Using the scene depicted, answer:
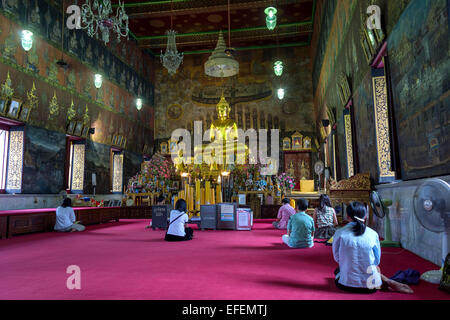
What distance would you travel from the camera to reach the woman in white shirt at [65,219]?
317 inches

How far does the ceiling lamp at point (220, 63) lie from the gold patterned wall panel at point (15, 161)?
256 inches

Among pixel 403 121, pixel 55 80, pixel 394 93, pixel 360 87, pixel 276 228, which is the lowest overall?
pixel 276 228

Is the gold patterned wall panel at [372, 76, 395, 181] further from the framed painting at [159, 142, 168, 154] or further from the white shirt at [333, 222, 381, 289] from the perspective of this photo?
the framed painting at [159, 142, 168, 154]

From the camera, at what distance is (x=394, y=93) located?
503cm

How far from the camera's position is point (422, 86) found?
13.2ft

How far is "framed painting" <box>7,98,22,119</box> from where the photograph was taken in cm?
899

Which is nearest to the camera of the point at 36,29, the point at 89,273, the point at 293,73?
the point at 89,273

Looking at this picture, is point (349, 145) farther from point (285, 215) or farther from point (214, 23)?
point (214, 23)

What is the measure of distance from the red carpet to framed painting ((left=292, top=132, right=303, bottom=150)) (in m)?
12.2

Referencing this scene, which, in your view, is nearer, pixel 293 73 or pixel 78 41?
pixel 78 41

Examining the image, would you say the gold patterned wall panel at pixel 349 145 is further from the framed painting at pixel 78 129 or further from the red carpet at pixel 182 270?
the framed painting at pixel 78 129
